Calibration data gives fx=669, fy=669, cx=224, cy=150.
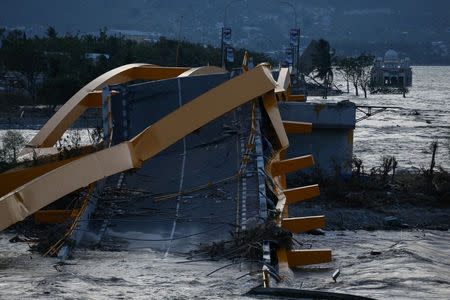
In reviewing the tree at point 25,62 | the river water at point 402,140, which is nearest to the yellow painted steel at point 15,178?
the river water at point 402,140

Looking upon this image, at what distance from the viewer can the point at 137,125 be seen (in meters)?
13.0

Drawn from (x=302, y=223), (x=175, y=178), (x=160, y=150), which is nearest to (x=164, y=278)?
(x=160, y=150)

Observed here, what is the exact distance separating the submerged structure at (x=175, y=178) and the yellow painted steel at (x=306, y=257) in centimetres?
1

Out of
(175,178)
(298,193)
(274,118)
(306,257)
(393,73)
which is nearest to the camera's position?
(306,257)

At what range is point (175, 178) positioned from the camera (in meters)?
11.2

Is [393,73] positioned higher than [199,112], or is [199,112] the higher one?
[393,73]

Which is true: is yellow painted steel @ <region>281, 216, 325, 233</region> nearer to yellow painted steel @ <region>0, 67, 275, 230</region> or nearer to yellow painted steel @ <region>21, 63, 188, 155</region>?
yellow painted steel @ <region>0, 67, 275, 230</region>

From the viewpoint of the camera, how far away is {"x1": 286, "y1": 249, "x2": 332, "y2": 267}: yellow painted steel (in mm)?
8602

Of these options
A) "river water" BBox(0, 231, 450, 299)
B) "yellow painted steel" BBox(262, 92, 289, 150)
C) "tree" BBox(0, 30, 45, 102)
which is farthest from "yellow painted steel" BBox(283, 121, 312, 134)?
"tree" BBox(0, 30, 45, 102)

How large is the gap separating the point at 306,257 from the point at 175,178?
10.8ft

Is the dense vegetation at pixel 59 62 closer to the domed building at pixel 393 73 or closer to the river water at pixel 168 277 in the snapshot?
the river water at pixel 168 277

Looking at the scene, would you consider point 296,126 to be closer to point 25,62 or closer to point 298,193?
point 298,193

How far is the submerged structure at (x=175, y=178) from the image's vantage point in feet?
28.5

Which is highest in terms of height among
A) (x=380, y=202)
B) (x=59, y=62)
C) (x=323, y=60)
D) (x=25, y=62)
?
(x=323, y=60)
